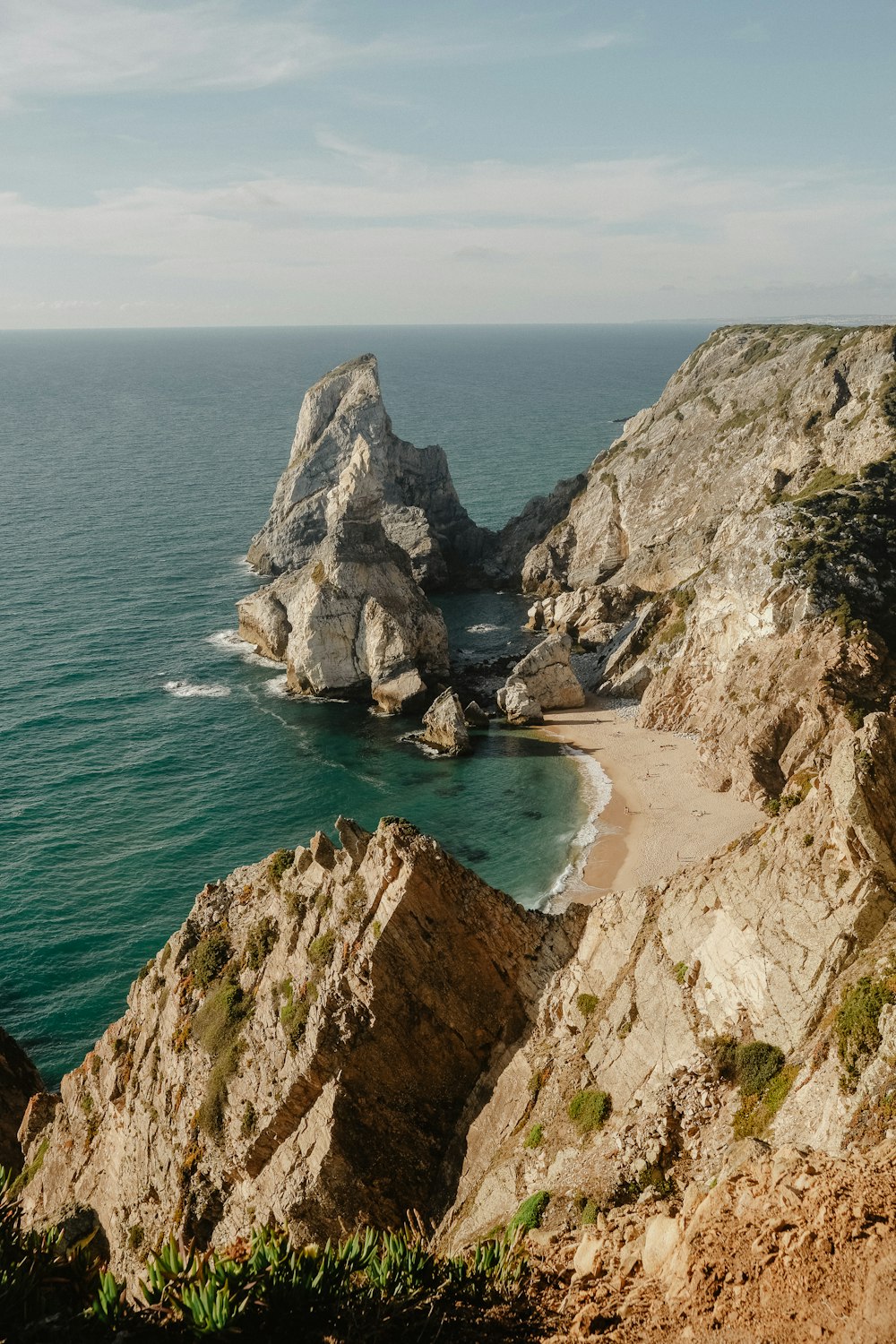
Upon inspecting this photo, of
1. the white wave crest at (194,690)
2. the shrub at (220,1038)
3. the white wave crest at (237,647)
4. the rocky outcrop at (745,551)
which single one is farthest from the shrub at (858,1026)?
the white wave crest at (237,647)

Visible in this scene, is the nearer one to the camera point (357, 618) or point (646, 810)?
point (646, 810)

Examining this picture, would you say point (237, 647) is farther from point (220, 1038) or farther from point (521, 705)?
point (220, 1038)

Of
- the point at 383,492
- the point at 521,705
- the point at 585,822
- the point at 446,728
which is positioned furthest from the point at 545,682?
the point at 383,492

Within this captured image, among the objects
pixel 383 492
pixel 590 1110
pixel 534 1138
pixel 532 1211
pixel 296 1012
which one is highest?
pixel 383 492

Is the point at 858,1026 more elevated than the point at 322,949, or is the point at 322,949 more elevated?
the point at 858,1026

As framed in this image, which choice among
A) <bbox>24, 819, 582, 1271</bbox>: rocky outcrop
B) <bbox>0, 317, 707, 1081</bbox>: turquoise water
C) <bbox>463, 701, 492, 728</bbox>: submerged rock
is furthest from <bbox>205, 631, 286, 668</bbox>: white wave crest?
<bbox>24, 819, 582, 1271</bbox>: rocky outcrop
